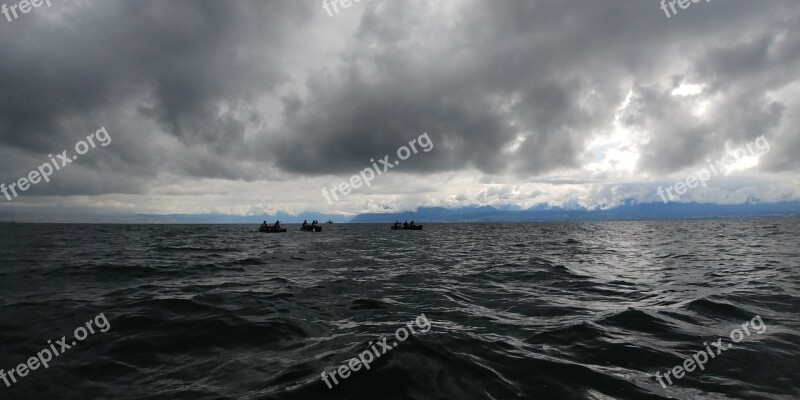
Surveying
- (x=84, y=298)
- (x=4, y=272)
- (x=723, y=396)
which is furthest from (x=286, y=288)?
(x=4, y=272)

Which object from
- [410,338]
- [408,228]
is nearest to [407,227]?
[408,228]

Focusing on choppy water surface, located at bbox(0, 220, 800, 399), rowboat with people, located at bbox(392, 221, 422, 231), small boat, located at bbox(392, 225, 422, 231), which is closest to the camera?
choppy water surface, located at bbox(0, 220, 800, 399)

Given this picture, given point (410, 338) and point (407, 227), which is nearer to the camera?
point (410, 338)

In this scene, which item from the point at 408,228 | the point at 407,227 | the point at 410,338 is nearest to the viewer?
the point at 410,338

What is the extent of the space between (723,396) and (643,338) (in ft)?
9.87

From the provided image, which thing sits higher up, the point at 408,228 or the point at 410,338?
the point at 408,228

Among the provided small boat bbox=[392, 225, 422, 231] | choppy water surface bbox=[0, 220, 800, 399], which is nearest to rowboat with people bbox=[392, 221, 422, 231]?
small boat bbox=[392, 225, 422, 231]

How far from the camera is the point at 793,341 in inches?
346

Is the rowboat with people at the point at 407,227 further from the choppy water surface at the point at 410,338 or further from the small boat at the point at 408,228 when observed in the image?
the choppy water surface at the point at 410,338

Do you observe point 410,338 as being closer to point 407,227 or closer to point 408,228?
point 408,228

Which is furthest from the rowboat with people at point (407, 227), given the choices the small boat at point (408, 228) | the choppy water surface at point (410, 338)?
the choppy water surface at point (410, 338)

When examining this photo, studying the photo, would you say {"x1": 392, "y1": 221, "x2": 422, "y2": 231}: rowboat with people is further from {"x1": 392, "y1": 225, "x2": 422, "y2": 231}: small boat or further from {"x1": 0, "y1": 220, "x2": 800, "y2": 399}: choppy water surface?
{"x1": 0, "y1": 220, "x2": 800, "y2": 399}: choppy water surface

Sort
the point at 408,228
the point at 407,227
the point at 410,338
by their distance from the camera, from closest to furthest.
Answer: the point at 410,338 → the point at 408,228 → the point at 407,227

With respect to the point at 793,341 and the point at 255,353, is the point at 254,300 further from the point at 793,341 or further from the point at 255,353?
the point at 793,341
